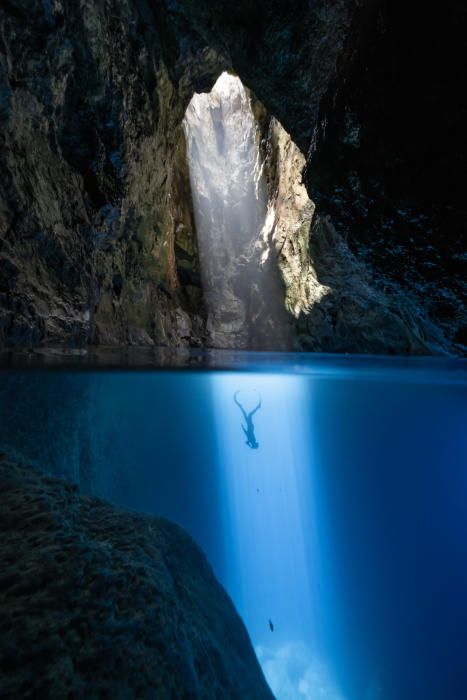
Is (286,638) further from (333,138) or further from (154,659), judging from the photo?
(333,138)

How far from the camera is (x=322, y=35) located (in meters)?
3.86

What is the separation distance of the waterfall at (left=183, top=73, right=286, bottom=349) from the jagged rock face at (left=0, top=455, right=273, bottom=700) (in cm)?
1443

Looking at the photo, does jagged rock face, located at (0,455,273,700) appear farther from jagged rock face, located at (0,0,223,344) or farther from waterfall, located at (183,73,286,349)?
waterfall, located at (183,73,286,349)

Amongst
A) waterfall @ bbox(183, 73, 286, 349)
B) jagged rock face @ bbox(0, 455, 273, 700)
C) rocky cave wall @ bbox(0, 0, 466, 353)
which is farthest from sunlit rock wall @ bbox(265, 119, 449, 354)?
jagged rock face @ bbox(0, 455, 273, 700)

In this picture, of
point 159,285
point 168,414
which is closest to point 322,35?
point 159,285

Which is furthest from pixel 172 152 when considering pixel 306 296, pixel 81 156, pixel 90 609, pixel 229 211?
pixel 90 609

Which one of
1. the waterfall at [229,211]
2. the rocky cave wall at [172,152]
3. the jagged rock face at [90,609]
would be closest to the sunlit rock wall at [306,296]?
the rocky cave wall at [172,152]

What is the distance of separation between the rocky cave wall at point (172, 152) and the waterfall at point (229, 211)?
165 inches

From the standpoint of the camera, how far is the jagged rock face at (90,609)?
49.9 inches

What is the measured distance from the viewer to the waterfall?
16.9m

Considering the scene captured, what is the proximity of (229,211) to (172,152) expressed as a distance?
648 centimetres

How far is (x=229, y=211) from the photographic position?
59.1ft

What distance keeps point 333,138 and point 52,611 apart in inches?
157

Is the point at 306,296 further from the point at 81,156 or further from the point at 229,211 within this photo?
the point at 81,156
